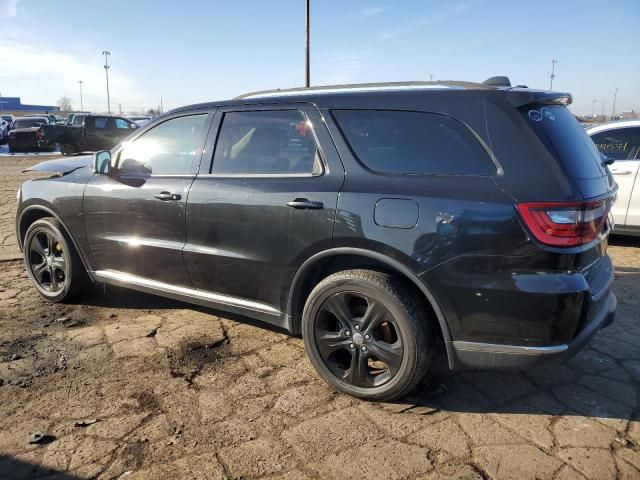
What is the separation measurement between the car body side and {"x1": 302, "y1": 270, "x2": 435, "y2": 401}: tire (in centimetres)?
11

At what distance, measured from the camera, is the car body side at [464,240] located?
2418 millimetres

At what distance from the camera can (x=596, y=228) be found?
2.58 meters

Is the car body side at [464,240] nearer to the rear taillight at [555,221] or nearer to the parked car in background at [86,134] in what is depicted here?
the rear taillight at [555,221]

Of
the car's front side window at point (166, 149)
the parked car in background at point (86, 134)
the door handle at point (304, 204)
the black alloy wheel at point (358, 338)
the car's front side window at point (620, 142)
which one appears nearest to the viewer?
the black alloy wheel at point (358, 338)

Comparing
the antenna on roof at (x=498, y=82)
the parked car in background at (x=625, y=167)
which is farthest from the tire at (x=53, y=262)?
the parked car in background at (x=625, y=167)

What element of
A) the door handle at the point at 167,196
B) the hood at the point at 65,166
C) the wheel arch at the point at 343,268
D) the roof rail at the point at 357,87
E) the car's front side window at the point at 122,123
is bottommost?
the wheel arch at the point at 343,268

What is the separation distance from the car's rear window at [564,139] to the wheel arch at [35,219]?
3.59 meters

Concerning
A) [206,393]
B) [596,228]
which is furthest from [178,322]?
[596,228]

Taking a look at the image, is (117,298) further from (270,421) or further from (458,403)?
(458,403)

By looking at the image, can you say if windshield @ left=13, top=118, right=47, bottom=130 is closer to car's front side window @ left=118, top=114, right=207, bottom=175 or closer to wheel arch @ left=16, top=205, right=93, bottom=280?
wheel arch @ left=16, top=205, right=93, bottom=280

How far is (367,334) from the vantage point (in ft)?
9.42

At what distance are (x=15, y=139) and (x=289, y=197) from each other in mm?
26498

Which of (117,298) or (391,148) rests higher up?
(391,148)

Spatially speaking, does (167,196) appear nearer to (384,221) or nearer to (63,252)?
(63,252)
